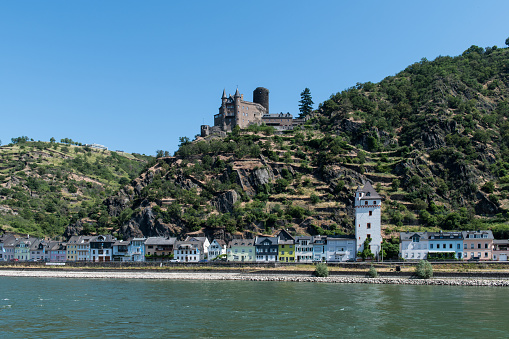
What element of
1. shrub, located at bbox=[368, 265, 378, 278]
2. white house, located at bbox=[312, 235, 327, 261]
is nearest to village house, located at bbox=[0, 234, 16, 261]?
white house, located at bbox=[312, 235, 327, 261]

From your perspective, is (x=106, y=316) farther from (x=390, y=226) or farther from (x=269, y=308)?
(x=390, y=226)

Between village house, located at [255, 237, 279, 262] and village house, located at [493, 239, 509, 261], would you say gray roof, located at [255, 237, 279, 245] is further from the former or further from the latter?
village house, located at [493, 239, 509, 261]

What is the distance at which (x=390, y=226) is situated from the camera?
80.9 m

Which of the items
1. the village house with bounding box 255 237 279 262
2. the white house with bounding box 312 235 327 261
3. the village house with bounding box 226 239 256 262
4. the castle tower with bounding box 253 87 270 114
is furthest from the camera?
the castle tower with bounding box 253 87 270 114

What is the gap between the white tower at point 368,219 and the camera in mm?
73731

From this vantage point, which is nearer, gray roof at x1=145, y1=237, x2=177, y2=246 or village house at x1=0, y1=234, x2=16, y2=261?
gray roof at x1=145, y1=237, x2=177, y2=246

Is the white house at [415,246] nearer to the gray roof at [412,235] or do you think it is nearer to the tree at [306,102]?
the gray roof at [412,235]

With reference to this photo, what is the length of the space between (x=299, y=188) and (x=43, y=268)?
47.8 metres

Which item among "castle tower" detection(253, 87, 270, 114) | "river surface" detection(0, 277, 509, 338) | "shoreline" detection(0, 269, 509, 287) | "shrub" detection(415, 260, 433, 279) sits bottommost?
"shoreline" detection(0, 269, 509, 287)

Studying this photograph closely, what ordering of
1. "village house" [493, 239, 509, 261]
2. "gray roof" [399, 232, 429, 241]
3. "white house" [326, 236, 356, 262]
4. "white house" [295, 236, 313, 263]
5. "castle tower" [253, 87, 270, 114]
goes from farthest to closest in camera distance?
1. "castle tower" [253, 87, 270, 114]
2. "white house" [295, 236, 313, 263]
3. "white house" [326, 236, 356, 262]
4. "gray roof" [399, 232, 429, 241]
5. "village house" [493, 239, 509, 261]

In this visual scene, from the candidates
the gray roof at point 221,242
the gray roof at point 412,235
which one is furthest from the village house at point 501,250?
the gray roof at point 221,242

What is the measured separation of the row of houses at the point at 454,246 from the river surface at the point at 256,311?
1585 centimetres

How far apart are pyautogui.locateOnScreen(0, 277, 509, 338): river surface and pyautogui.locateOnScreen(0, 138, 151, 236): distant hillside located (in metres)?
52.8

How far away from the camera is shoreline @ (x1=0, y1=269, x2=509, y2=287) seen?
188ft
